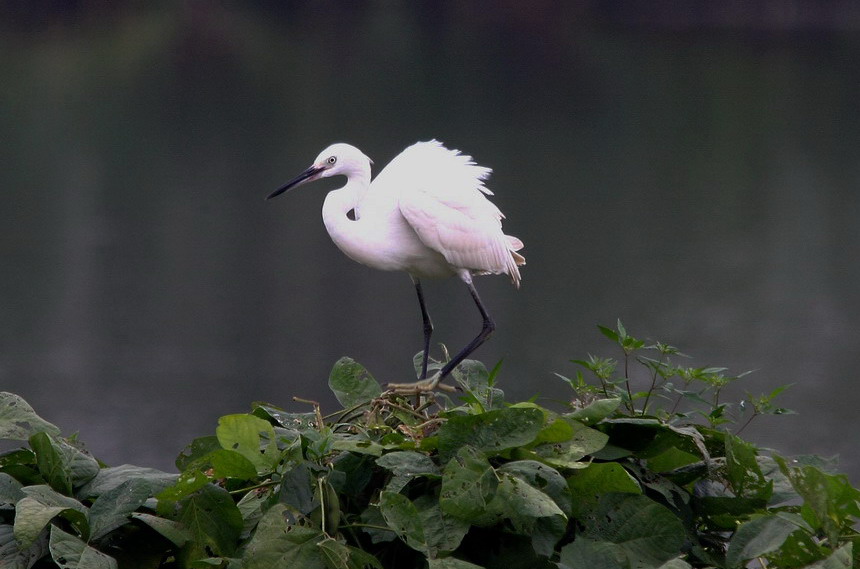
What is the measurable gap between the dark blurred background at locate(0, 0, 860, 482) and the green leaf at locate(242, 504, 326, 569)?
600 cm

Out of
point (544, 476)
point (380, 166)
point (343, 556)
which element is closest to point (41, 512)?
point (343, 556)

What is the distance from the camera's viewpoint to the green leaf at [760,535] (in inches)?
44.7

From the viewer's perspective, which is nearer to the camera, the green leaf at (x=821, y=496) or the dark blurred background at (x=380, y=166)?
the green leaf at (x=821, y=496)

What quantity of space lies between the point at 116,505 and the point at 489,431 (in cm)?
41

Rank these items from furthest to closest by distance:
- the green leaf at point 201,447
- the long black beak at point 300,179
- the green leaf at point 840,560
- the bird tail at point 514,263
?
the bird tail at point 514,263 → the long black beak at point 300,179 → the green leaf at point 201,447 → the green leaf at point 840,560

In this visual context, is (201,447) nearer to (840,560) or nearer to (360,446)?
(360,446)

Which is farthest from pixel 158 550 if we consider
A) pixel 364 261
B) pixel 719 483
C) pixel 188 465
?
pixel 364 261

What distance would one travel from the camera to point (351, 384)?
158cm

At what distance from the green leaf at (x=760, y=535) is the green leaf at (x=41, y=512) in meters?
0.68

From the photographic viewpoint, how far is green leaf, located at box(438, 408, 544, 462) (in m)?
1.21

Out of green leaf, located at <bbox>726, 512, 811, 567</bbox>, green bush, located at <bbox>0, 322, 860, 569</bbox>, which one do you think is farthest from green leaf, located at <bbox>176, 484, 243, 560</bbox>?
green leaf, located at <bbox>726, 512, 811, 567</bbox>

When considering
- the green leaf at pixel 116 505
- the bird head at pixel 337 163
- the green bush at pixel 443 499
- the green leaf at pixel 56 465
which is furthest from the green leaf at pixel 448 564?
the bird head at pixel 337 163

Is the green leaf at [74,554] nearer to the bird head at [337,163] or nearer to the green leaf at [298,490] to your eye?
the green leaf at [298,490]

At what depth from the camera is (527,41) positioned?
2636 centimetres
